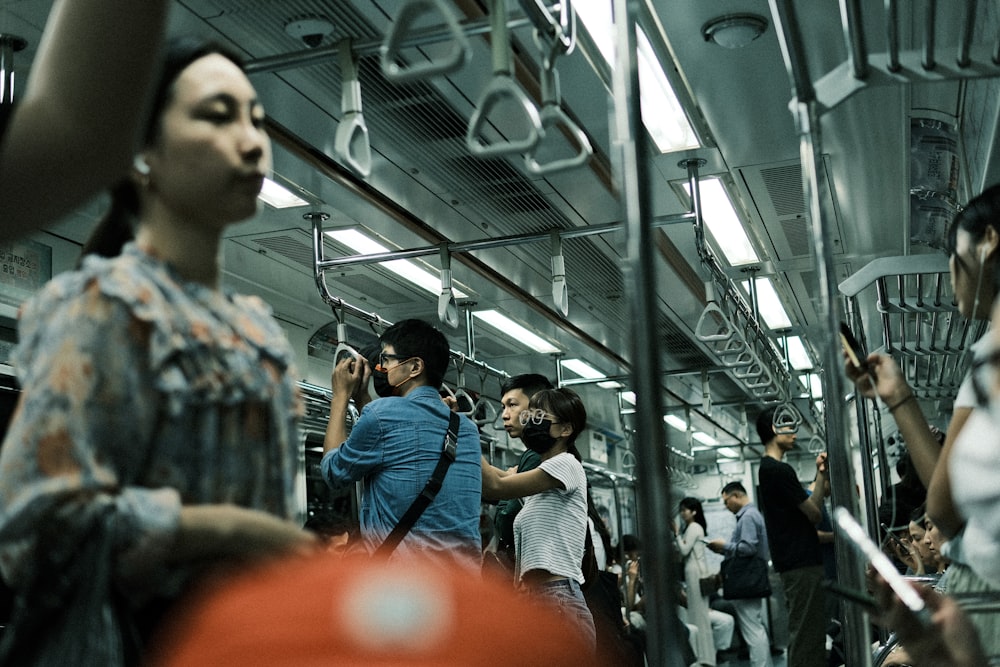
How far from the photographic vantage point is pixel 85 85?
589 millimetres

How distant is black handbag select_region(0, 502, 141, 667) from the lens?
53 cm

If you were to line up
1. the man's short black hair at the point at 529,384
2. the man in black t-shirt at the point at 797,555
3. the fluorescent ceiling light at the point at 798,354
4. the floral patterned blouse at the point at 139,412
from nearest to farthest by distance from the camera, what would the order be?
the floral patterned blouse at the point at 139,412 < the man's short black hair at the point at 529,384 < the man in black t-shirt at the point at 797,555 < the fluorescent ceiling light at the point at 798,354

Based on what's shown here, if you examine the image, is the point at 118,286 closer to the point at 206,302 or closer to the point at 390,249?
the point at 206,302

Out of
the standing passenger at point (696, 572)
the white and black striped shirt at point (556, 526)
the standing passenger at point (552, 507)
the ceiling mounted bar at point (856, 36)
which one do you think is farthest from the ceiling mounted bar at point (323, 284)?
the standing passenger at point (696, 572)

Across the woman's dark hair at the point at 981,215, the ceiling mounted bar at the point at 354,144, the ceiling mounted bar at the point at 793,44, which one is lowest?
the woman's dark hair at the point at 981,215

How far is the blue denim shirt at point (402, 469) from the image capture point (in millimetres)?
2293

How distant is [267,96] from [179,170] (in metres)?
3.27

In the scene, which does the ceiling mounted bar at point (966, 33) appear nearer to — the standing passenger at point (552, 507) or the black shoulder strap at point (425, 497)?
the black shoulder strap at point (425, 497)

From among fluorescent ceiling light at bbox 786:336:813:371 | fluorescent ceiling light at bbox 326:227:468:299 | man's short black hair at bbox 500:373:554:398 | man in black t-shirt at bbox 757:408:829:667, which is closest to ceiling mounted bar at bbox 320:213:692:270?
fluorescent ceiling light at bbox 326:227:468:299

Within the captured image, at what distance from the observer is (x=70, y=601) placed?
54cm

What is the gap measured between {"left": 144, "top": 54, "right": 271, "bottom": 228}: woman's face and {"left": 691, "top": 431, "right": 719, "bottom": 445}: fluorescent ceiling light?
57.1ft

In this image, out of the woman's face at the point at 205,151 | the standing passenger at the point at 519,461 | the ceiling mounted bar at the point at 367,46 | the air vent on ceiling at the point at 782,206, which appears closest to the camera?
the woman's face at the point at 205,151

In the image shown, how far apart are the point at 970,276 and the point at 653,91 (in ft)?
8.92

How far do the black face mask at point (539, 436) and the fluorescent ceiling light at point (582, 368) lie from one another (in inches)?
237
